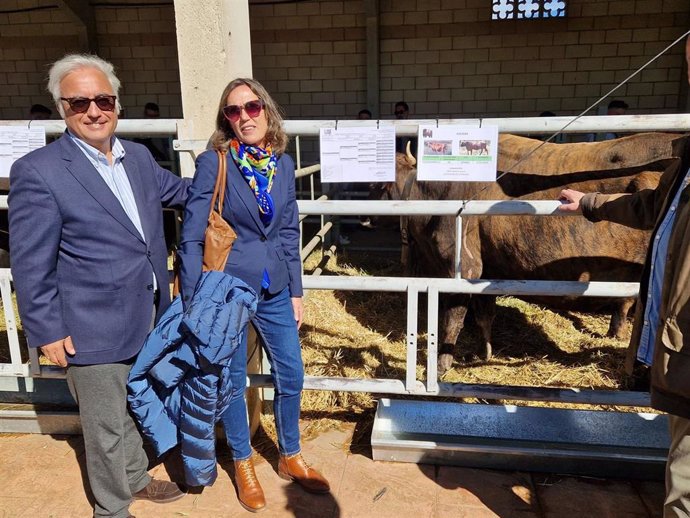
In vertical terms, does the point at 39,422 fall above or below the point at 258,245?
below

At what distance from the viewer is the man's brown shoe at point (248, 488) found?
8.03ft

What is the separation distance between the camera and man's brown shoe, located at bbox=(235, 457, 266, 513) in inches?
96.3

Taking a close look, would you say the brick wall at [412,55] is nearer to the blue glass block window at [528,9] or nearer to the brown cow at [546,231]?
the blue glass block window at [528,9]

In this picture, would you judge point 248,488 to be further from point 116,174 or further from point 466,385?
point 116,174

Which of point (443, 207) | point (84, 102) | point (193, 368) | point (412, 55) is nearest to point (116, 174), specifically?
point (84, 102)

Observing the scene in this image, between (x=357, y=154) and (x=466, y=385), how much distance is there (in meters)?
1.21

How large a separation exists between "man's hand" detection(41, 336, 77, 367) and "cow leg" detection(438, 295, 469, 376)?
2864 millimetres

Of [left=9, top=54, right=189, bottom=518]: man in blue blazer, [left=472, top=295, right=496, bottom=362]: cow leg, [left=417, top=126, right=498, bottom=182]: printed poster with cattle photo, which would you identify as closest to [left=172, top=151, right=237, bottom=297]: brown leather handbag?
[left=9, top=54, right=189, bottom=518]: man in blue blazer

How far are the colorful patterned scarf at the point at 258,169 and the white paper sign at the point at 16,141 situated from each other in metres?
1.09

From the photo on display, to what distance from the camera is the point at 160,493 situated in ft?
8.34

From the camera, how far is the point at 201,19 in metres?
2.54

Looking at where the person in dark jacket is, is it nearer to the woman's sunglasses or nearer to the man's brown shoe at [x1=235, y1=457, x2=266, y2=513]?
the woman's sunglasses

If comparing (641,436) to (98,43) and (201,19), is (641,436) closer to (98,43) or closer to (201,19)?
(201,19)

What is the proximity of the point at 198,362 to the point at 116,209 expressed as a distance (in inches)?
25.2
